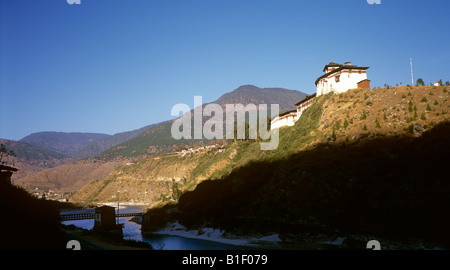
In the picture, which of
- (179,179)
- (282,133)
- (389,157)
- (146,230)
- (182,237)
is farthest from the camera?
(179,179)

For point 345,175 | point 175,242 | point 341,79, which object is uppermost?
point 341,79

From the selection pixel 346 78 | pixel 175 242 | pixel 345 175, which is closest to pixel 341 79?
pixel 346 78

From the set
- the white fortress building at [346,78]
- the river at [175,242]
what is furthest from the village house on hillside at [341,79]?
the river at [175,242]

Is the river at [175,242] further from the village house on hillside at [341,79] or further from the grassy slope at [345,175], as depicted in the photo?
the village house on hillside at [341,79]

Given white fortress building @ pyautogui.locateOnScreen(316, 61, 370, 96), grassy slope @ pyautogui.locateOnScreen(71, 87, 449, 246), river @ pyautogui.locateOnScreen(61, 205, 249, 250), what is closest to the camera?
grassy slope @ pyautogui.locateOnScreen(71, 87, 449, 246)

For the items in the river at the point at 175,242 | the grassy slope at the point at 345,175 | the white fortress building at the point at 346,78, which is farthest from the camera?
the white fortress building at the point at 346,78

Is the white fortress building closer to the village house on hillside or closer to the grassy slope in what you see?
the village house on hillside

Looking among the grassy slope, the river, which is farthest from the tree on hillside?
the river

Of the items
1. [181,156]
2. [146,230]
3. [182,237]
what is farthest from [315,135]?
[181,156]

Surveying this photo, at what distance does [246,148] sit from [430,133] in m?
48.3

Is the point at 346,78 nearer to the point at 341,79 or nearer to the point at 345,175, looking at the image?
the point at 341,79

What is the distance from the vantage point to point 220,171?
86.8 m
